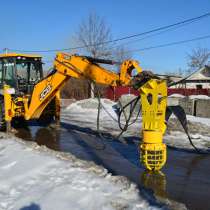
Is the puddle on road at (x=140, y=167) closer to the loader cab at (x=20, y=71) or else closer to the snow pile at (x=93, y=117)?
the snow pile at (x=93, y=117)

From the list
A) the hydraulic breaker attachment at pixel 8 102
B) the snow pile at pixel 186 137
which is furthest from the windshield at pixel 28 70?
the snow pile at pixel 186 137

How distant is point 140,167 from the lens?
31.9 feet

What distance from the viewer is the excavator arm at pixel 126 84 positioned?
8.45 meters

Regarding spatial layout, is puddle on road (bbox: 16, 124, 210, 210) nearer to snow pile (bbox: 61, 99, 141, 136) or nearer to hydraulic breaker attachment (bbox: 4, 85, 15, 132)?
hydraulic breaker attachment (bbox: 4, 85, 15, 132)

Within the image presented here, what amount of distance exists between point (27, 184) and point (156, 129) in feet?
8.82

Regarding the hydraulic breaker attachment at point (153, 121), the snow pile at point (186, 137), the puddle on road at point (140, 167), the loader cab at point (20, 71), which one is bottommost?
the puddle on road at point (140, 167)

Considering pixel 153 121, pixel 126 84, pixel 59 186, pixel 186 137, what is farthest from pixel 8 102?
pixel 59 186

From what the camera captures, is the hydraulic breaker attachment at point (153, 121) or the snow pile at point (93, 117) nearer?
the hydraulic breaker attachment at point (153, 121)

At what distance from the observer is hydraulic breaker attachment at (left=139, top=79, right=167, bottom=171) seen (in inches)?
332

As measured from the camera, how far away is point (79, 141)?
46.3 feet

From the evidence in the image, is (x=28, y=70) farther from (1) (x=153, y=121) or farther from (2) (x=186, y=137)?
(1) (x=153, y=121)

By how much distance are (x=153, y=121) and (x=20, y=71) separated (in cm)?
949

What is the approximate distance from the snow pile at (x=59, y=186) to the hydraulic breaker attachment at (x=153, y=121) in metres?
0.97

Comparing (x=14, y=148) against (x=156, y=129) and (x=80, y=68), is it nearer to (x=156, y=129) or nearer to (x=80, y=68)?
(x=80, y=68)
